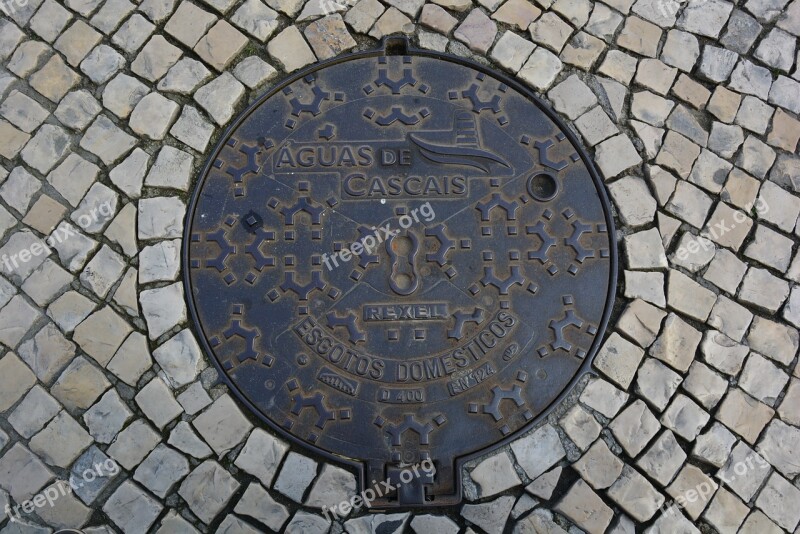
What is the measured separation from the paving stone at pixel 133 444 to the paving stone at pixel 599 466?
195 centimetres

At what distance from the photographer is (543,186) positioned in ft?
11.2

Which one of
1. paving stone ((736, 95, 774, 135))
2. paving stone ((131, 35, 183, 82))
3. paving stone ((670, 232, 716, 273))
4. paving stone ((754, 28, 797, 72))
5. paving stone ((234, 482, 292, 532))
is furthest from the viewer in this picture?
paving stone ((754, 28, 797, 72))

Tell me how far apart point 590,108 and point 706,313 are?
3.99 feet

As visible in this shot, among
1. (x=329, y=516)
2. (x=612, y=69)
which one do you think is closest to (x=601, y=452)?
(x=329, y=516)

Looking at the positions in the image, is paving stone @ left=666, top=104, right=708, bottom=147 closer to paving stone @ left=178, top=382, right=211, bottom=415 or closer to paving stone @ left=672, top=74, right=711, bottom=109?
paving stone @ left=672, top=74, right=711, bottom=109

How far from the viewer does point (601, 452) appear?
10.5 feet

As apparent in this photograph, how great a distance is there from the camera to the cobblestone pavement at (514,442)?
10.3 ft

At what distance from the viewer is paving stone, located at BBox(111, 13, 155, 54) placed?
3.53 meters

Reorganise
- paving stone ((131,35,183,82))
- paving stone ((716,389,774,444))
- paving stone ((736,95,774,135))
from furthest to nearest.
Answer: paving stone ((736,95,774,135)), paving stone ((131,35,183,82)), paving stone ((716,389,774,444))

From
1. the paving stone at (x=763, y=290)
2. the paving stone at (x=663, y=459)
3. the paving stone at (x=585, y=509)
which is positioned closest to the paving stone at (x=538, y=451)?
the paving stone at (x=585, y=509)

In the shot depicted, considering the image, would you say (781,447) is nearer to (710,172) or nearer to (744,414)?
(744,414)

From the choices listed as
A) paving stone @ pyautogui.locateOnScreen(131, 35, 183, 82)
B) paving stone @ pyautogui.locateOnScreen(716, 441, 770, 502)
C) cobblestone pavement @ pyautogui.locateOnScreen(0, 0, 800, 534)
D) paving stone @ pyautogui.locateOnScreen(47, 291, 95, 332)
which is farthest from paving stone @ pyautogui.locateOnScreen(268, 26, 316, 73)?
paving stone @ pyautogui.locateOnScreen(716, 441, 770, 502)

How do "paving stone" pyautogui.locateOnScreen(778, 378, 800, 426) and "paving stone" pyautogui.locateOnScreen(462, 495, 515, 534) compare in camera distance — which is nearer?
"paving stone" pyautogui.locateOnScreen(462, 495, 515, 534)

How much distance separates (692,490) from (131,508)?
266cm
